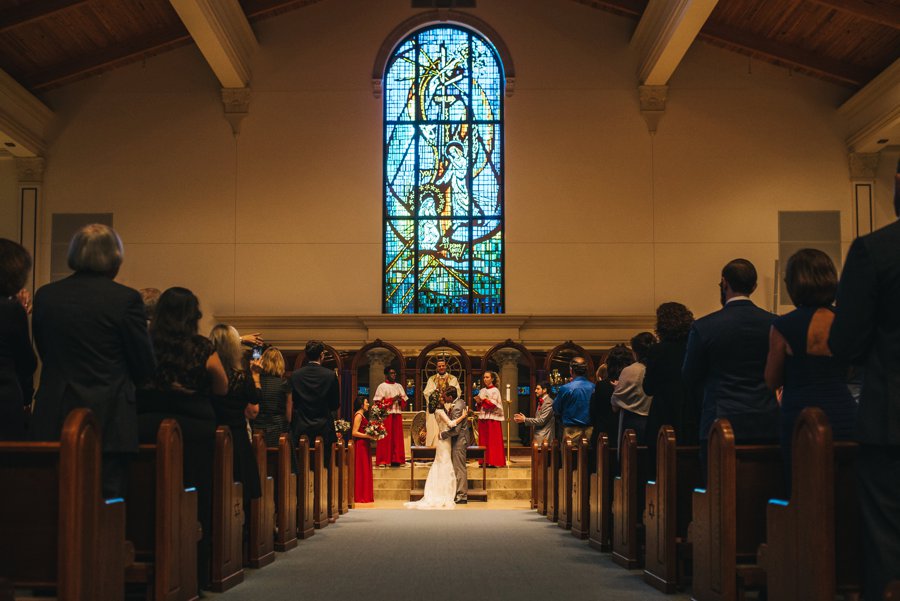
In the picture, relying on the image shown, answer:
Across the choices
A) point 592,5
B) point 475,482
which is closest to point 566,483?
point 475,482

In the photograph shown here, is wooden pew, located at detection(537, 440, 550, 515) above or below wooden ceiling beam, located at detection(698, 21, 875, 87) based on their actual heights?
below

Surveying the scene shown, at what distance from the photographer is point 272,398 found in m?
7.55

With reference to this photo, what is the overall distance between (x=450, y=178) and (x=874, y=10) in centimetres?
690

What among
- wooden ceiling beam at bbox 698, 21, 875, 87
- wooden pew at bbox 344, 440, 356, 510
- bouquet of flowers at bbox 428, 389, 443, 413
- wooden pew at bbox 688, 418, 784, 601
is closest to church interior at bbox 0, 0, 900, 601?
wooden ceiling beam at bbox 698, 21, 875, 87

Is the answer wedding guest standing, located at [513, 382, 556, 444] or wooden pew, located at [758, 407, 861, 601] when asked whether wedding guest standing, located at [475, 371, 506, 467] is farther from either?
wooden pew, located at [758, 407, 861, 601]

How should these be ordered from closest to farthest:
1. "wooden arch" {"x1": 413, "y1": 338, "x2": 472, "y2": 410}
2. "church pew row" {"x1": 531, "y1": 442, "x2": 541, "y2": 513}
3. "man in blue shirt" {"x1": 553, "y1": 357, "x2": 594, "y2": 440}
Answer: "man in blue shirt" {"x1": 553, "y1": 357, "x2": 594, "y2": 440}
"church pew row" {"x1": 531, "y1": 442, "x2": 541, "y2": 513}
"wooden arch" {"x1": 413, "y1": 338, "x2": 472, "y2": 410}

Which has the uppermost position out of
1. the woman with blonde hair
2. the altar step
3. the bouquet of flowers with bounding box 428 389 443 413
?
the woman with blonde hair

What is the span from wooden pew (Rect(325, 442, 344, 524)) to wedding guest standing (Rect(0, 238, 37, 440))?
19.0ft

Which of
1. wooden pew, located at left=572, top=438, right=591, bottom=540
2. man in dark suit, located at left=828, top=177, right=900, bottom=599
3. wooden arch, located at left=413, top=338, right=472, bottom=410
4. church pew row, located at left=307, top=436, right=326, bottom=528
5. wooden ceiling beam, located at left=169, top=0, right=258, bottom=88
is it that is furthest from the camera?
wooden arch, located at left=413, top=338, right=472, bottom=410

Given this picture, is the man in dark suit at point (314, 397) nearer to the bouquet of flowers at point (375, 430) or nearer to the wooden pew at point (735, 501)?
the bouquet of flowers at point (375, 430)

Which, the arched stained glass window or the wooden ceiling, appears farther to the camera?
the arched stained glass window

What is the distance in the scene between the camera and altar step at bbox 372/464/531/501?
13828 mm

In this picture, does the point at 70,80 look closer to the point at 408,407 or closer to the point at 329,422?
the point at 408,407

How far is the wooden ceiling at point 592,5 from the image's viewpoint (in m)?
14.5
